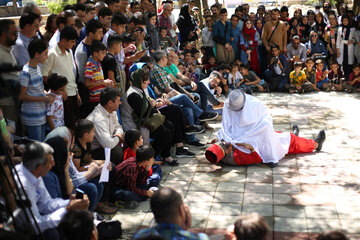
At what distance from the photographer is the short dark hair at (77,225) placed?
158 inches

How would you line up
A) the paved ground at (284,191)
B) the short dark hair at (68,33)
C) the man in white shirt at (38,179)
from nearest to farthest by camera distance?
the man in white shirt at (38,179)
the paved ground at (284,191)
the short dark hair at (68,33)

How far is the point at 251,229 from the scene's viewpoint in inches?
139

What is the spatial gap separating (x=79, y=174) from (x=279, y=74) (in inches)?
313

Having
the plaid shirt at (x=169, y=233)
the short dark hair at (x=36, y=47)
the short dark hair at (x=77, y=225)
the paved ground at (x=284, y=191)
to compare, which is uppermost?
the short dark hair at (x=36, y=47)

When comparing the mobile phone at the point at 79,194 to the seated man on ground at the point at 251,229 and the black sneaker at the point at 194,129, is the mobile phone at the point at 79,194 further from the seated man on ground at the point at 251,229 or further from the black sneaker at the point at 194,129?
the black sneaker at the point at 194,129

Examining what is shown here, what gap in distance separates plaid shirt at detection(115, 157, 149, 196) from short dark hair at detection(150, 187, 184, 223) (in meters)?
2.35

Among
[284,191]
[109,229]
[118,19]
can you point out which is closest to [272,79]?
[118,19]

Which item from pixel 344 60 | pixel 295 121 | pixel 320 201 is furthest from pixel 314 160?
pixel 344 60

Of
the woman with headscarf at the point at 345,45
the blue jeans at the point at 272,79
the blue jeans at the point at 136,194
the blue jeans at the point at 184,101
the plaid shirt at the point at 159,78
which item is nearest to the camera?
the blue jeans at the point at 136,194

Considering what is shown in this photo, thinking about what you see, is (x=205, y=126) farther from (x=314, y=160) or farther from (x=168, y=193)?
(x=168, y=193)

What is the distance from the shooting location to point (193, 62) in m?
12.2

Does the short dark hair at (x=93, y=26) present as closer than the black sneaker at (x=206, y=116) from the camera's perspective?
Yes

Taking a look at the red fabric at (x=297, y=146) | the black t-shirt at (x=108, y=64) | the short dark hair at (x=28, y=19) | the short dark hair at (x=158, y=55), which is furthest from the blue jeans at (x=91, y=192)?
the short dark hair at (x=158, y=55)

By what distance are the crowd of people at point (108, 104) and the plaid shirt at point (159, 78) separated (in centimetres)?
2
